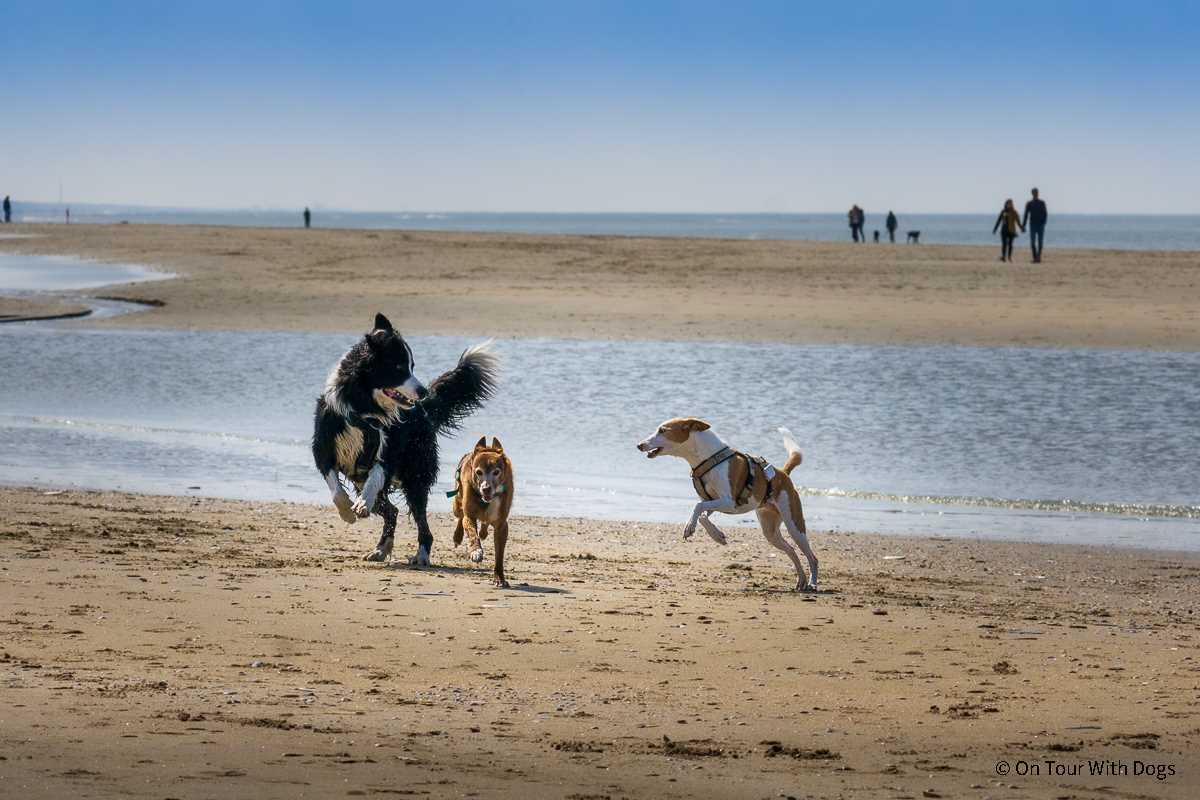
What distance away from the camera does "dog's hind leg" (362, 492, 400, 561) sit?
10.3 m

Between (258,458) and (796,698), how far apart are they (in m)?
9.31

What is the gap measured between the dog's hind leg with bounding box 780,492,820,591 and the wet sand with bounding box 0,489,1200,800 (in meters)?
0.19

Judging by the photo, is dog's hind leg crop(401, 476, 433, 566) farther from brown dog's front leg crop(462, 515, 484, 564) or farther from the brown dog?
the brown dog

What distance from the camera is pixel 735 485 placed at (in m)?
9.88

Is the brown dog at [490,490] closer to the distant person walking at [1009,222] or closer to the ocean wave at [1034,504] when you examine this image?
the ocean wave at [1034,504]

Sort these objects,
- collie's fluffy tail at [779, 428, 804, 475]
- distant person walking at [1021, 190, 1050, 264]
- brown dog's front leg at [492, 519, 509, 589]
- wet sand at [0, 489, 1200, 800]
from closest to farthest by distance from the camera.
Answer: wet sand at [0, 489, 1200, 800] → brown dog's front leg at [492, 519, 509, 589] → collie's fluffy tail at [779, 428, 804, 475] → distant person walking at [1021, 190, 1050, 264]

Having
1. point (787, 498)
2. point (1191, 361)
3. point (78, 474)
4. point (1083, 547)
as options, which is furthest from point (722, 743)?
point (1191, 361)

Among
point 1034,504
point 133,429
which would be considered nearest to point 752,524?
point 1034,504

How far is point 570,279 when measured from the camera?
3603cm

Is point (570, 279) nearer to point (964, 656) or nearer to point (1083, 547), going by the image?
point (1083, 547)

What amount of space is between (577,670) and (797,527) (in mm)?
2824

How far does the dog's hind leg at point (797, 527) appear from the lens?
975 centimetres

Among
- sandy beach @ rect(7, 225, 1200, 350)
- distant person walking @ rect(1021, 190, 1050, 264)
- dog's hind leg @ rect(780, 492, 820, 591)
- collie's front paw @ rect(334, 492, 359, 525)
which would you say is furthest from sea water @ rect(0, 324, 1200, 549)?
distant person walking @ rect(1021, 190, 1050, 264)

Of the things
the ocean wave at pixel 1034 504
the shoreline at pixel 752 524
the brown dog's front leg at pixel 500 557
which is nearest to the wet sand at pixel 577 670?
the brown dog's front leg at pixel 500 557
